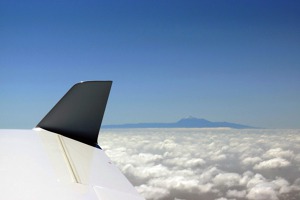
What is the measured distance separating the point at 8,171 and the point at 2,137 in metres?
3.22

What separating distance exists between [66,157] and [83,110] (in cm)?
168

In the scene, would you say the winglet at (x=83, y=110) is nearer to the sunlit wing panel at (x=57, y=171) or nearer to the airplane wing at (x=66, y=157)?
the airplane wing at (x=66, y=157)

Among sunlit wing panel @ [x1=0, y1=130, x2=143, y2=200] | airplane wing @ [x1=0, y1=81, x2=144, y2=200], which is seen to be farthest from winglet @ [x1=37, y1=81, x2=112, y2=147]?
sunlit wing panel @ [x1=0, y1=130, x2=143, y2=200]

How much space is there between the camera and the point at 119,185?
4883mm

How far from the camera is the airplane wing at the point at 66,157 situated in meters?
4.11

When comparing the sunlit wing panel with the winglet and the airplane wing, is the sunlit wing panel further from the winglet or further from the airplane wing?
the winglet

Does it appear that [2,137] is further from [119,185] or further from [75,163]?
[119,185]

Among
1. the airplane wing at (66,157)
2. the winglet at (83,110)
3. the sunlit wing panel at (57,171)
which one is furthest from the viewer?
the winglet at (83,110)

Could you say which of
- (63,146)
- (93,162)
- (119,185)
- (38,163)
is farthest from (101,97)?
(119,185)

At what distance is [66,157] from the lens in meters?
6.01

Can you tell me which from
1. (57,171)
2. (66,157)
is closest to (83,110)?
(66,157)

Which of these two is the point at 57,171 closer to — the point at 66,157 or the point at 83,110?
the point at 66,157

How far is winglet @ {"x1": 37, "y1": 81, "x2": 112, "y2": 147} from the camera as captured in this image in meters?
7.42

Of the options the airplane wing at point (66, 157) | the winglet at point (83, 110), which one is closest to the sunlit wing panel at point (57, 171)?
the airplane wing at point (66, 157)
